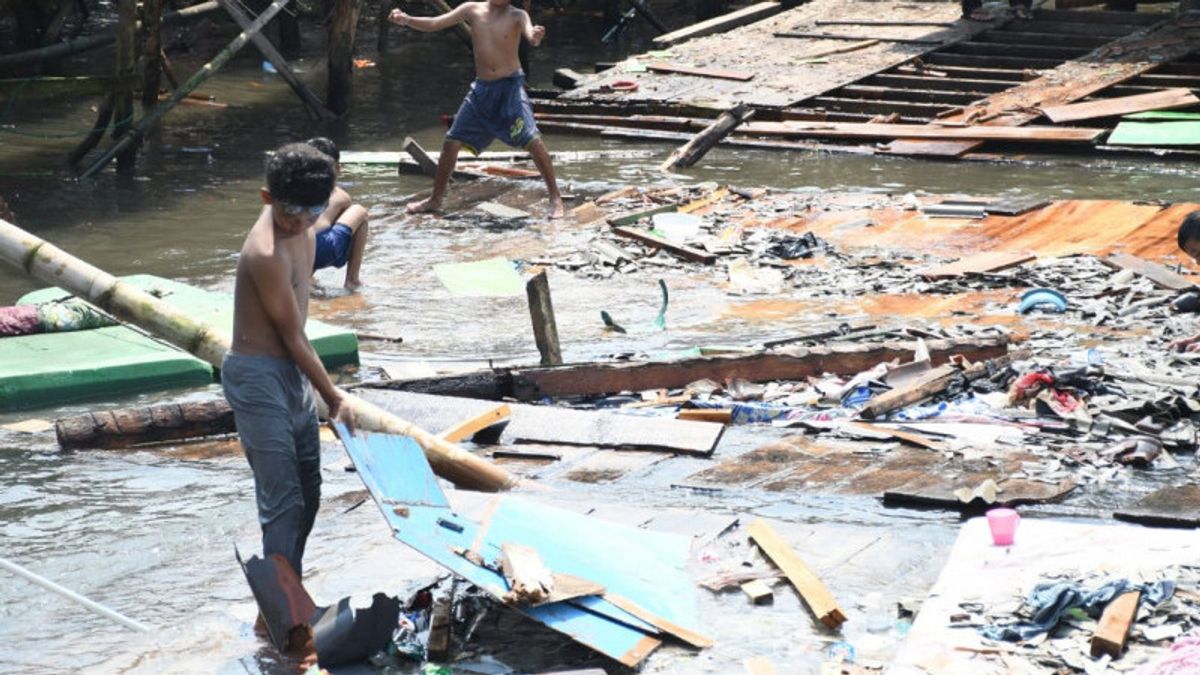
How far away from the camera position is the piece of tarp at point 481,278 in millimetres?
11477

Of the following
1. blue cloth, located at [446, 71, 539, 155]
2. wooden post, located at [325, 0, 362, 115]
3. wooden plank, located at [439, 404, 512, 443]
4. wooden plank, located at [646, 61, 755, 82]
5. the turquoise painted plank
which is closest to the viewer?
the turquoise painted plank

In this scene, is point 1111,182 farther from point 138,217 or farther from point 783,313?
point 138,217

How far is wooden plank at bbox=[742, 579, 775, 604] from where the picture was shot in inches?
234

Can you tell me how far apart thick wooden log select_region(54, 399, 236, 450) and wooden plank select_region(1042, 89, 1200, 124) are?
1036cm

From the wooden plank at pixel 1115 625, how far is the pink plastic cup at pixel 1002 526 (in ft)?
1.99

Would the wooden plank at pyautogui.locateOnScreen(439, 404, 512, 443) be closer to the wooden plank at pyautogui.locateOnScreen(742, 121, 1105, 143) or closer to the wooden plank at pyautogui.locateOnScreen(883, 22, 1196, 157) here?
the wooden plank at pyautogui.locateOnScreen(883, 22, 1196, 157)

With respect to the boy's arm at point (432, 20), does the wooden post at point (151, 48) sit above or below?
below

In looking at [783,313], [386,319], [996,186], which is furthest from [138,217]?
[996,186]

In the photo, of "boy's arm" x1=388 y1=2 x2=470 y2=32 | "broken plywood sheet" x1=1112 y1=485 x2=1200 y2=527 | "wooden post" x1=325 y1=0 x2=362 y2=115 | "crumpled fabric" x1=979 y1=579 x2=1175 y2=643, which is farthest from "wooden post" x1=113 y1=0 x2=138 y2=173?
"crumpled fabric" x1=979 y1=579 x2=1175 y2=643

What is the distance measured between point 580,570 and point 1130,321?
5098mm

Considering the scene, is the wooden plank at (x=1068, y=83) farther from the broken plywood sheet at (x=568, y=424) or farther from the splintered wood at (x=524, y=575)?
the splintered wood at (x=524, y=575)

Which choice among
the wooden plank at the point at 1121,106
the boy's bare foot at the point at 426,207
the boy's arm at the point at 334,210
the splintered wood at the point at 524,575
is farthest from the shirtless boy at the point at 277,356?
the wooden plank at the point at 1121,106

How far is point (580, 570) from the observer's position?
578 cm

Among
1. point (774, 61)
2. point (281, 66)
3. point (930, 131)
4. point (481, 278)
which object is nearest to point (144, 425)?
point (481, 278)
